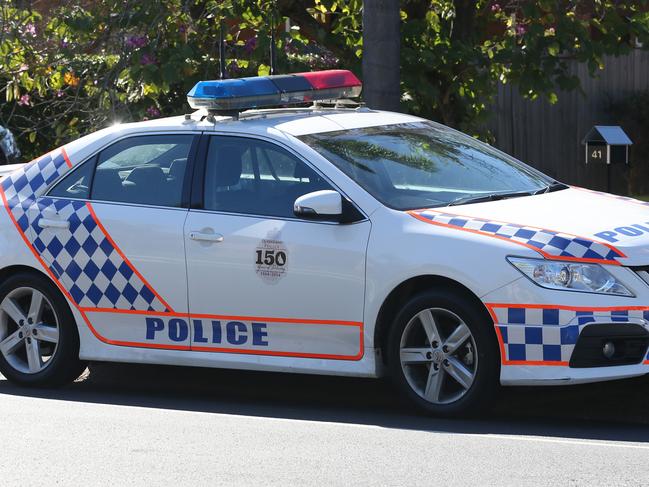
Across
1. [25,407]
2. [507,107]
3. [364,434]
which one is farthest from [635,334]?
[507,107]

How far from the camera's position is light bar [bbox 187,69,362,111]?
7.55m

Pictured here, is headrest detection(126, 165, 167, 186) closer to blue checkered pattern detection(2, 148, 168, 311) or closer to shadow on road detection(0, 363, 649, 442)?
blue checkered pattern detection(2, 148, 168, 311)

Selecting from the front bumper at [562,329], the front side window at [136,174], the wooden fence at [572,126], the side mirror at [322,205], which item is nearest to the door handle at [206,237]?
the front side window at [136,174]

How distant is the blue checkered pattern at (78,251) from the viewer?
7.46 meters

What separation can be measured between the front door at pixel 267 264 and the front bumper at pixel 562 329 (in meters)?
0.81

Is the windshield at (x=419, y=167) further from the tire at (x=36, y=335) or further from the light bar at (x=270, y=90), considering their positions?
the tire at (x=36, y=335)

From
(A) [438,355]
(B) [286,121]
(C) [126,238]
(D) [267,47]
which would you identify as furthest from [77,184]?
(D) [267,47]

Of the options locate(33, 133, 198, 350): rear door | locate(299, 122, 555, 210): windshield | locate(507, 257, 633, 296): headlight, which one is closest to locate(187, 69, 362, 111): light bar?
locate(33, 133, 198, 350): rear door

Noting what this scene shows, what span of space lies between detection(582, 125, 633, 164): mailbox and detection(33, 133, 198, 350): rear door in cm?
591

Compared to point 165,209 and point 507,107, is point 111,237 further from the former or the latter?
point 507,107

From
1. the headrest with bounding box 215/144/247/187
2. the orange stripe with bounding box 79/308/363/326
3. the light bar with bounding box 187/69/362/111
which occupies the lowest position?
the orange stripe with bounding box 79/308/363/326

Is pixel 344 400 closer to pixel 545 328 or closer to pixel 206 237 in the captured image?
pixel 206 237

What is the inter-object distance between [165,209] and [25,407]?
129 cm

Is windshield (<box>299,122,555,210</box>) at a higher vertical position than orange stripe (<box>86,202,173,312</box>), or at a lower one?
higher
